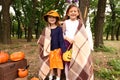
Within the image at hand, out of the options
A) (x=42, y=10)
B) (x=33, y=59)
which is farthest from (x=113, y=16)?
(x=33, y=59)

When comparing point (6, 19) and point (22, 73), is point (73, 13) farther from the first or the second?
point (6, 19)

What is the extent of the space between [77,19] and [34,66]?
2.27 metres

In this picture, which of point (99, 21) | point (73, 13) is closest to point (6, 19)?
point (99, 21)

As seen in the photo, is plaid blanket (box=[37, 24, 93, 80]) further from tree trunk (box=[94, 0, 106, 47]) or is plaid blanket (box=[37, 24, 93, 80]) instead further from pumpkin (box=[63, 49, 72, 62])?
tree trunk (box=[94, 0, 106, 47])

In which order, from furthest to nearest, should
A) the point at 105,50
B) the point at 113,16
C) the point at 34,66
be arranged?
the point at 113,16 → the point at 105,50 → the point at 34,66

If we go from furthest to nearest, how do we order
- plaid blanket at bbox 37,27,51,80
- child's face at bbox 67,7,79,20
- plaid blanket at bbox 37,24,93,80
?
plaid blanket at bbox 37,27,51,80, child's face at bbox 67,7,79,20, plaid blanket at bbox 37,24,93,80

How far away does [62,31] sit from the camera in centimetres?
578

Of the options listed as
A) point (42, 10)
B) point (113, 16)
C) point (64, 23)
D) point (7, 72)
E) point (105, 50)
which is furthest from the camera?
point (113, 16)

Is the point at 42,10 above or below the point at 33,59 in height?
above

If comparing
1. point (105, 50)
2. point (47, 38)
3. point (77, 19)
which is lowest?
point (105, 50)

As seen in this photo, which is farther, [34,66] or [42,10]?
[42,10]

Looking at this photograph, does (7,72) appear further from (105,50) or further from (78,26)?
(105,50)

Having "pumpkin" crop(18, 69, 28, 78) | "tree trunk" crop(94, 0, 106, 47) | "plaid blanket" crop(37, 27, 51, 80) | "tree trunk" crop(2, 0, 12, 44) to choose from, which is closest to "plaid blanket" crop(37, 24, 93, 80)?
"plaid blanket" crop(37, 27, 51, 80)

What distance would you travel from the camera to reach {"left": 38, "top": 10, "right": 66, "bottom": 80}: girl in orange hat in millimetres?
5742
